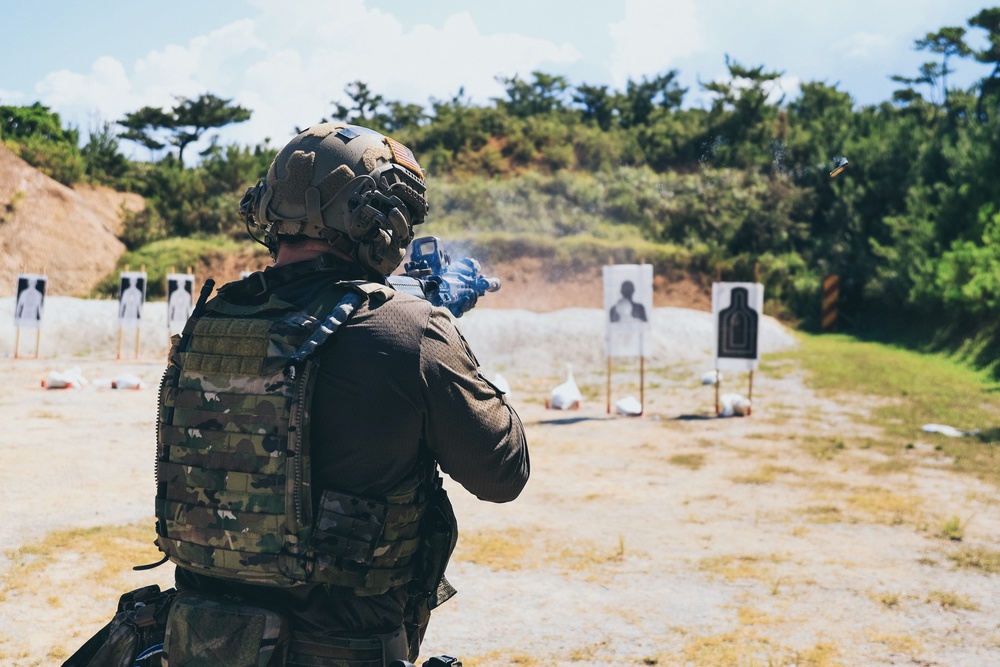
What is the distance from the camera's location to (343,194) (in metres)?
1.94

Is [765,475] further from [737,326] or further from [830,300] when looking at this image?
[830,300]

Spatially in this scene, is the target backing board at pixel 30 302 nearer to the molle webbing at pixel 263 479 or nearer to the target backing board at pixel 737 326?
the target backing board at pixel 737 326

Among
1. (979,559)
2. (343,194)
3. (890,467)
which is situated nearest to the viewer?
(343,194)

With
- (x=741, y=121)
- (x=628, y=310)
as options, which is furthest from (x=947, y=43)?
(x=628, y=310)

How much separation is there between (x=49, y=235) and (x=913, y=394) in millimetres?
22541

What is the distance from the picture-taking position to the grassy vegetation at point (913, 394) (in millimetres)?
8914

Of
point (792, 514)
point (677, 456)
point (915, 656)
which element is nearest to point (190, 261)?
point (677, 456)

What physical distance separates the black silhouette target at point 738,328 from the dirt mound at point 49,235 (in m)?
19.1

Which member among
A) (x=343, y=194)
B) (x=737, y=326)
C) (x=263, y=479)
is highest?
(x=343, y=194)

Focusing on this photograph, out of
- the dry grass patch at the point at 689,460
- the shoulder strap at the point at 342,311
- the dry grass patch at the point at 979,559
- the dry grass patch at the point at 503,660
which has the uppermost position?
the shoulder strap at the point at 342,311

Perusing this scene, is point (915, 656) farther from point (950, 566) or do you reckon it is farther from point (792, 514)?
point (792, 514)

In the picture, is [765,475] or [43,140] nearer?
[765,475]

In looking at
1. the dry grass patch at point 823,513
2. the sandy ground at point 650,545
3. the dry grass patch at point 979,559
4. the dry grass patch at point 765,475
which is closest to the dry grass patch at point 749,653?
the sandy ground at point 650,545

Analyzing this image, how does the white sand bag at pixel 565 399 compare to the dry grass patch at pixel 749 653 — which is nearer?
the dry grass patch at pixel 749 653
